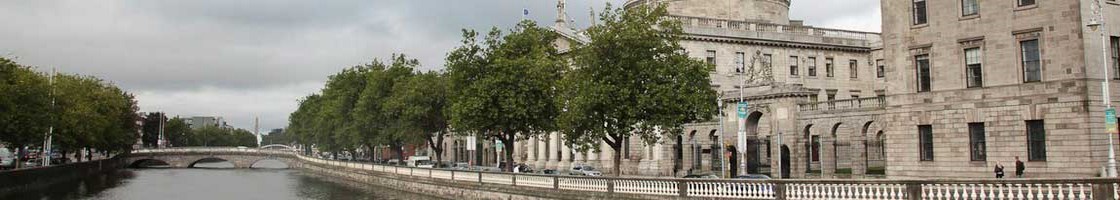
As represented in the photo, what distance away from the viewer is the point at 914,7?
127ft

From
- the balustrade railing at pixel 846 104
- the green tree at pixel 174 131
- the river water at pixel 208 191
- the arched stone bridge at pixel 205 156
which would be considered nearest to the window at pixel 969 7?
the balustrade railing at pixel 846 104

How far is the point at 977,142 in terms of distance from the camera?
120 feet

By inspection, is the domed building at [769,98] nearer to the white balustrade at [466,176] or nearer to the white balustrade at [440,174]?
the white balustrade at [440,174]

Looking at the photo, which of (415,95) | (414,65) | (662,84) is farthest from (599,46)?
(414,65)

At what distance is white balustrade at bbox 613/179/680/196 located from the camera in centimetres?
3219

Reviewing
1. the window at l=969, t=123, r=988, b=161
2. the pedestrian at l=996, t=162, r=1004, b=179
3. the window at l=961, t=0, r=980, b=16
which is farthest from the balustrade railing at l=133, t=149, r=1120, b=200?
the window at l=961, t=0, r=980, b=16

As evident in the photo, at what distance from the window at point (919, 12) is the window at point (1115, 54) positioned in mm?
6796

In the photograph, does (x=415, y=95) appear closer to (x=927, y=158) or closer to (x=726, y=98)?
(x=726, y=98)

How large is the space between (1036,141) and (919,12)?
23.4 ft

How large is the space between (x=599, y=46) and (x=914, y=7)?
13.3 metres

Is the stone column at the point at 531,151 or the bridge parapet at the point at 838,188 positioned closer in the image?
the bridge parapet at the point at 838,188

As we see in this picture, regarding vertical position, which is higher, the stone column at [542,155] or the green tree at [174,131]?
the green tree at [174,131]

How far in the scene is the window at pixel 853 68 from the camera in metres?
76.3

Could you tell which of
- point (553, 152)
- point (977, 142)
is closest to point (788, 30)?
point (553, 152)
